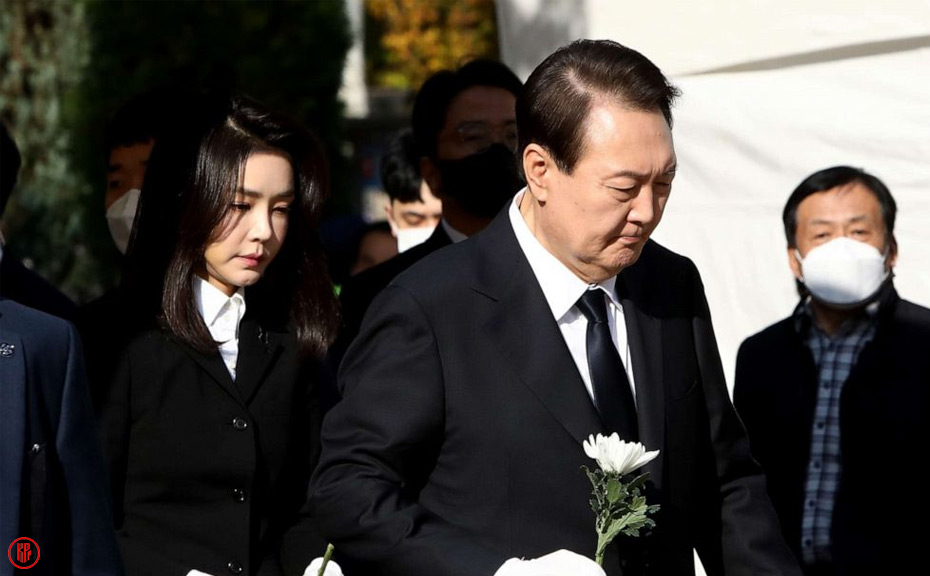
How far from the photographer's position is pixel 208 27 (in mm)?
10180

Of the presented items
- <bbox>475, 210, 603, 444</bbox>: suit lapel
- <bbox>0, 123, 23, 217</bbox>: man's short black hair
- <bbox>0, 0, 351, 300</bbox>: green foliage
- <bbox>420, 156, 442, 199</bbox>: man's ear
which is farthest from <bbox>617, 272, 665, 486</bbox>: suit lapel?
<bbox>0, 0, 351, 300</bbox>: green foliage

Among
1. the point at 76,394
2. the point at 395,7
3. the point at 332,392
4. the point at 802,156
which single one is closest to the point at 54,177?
the point at 802,156

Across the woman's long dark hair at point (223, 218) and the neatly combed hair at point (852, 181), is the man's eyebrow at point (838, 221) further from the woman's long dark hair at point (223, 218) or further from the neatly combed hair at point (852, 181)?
the woman's long dark hair at point (223, 218)

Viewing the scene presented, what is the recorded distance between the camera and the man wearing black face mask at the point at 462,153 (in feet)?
15.4

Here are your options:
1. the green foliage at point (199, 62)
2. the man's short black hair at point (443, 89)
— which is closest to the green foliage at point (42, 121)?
the green foliage at point (199, 62)

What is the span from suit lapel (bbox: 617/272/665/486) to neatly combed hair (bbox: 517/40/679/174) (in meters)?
0.32

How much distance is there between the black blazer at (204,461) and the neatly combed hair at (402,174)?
2.83 m

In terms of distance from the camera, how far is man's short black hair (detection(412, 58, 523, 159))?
16.5 feet

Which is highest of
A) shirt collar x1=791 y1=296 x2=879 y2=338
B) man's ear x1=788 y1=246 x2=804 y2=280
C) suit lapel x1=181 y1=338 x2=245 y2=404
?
man's ear x1=788 y1=246 x2=804 y2=280

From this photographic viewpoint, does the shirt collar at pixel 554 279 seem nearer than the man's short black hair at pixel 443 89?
Yes

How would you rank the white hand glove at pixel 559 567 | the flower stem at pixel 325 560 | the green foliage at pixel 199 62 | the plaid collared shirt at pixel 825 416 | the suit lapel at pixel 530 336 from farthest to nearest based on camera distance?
the green foliage at pixel 199 62
the plaid collared shirt at pixel 825 416
the flower stem at pixel 325 560
the suit lapel at pixel 530 336
the white hand glove at pixel 559 567

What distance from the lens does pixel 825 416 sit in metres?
4.74

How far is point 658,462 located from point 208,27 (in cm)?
785

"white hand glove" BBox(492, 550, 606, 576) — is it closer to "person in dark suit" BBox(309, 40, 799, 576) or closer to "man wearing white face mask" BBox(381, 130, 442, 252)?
"person in dark suit" BBox(309, 40, 799, 576)
